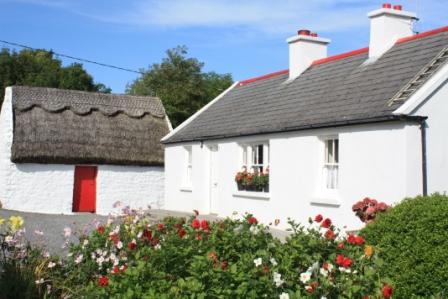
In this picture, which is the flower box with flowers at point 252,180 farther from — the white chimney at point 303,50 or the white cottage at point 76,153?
the white cottage at point 76,153

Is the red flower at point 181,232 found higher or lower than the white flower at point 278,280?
higher

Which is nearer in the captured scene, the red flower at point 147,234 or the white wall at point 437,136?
the red flower at point 147,234

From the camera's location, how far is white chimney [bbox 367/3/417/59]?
49.5ft

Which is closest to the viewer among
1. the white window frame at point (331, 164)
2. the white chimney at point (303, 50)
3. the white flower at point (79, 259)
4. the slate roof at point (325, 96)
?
the white flower at point (79, 259)

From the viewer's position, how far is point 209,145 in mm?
18969

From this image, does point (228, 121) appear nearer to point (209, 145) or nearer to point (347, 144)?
point (209, 145)

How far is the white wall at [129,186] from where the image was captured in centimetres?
2403

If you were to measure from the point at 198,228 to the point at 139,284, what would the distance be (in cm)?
141

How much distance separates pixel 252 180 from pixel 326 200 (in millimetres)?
3437

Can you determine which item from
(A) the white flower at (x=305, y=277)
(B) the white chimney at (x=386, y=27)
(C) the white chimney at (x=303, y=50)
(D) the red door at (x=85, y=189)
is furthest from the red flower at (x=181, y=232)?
(D) the red door at (x=85, y=189)

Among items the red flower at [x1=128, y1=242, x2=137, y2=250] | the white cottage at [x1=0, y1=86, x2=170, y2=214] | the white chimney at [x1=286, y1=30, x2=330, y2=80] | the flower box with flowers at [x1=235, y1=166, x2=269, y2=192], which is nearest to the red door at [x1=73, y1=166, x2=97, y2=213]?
the white cottage at [x1=0, y1=86, x2=170, y2=214]

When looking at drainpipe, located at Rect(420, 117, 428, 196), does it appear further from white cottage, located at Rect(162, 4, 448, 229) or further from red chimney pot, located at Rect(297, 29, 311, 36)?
red chimney pot, located at Rect(297, 29, 311, 36)

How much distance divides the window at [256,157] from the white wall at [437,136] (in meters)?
5.42

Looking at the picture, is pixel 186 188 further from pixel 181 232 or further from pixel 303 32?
pixel 181 232
